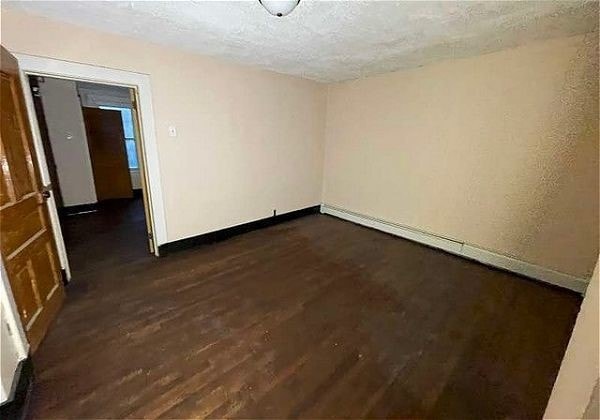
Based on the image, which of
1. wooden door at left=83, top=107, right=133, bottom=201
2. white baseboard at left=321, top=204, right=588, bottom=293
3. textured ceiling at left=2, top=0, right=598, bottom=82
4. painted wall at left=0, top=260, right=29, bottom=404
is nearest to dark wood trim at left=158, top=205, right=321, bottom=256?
white baseboard at left=321, top=204, right=588, bottom=293

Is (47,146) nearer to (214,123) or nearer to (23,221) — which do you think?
(214,123)

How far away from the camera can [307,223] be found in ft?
15.0

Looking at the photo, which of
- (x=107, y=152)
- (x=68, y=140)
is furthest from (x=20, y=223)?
(x=107, y=152)

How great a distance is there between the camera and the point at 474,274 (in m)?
3.01

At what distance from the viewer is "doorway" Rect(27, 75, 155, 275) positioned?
331cm

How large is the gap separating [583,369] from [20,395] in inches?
97.6

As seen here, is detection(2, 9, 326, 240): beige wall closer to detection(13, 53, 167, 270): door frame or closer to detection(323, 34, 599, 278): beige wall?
detection(13, 53, 167, 270): door frame

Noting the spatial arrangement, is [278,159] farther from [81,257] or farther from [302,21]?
[81,257]

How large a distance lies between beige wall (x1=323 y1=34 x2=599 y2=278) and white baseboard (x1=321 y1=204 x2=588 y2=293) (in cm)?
7

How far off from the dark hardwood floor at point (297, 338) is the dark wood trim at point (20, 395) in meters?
0.06

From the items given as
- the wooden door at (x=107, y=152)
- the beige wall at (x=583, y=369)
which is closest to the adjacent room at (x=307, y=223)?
the beige wall at (x=583, y=369)

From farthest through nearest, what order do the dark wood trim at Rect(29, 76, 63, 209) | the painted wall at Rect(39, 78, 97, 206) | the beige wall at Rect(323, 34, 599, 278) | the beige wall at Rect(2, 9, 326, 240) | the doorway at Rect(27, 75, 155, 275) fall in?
the painted wall at Rect(39, 78, 97, 206), the dark wood trim at Rect(29, 76, 63, 209), the doorway at Rect(27, 75, 155, 275), the beige wall at Rect(323, 34, 599, 278), the beige wall at Rect(2, 9, 326, 240)

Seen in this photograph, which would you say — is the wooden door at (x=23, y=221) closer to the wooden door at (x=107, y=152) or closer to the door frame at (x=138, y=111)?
the door frame at (x=138, y=111)

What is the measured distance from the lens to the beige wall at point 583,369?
32.6 inches
